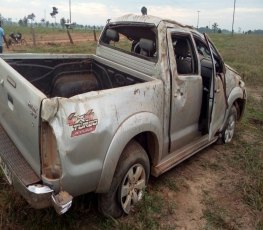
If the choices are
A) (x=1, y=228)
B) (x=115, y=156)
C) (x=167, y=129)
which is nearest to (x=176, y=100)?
(x=167, y=129)

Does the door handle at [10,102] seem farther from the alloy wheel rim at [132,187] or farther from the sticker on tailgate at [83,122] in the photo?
the alloy wheel rim at [132,187]

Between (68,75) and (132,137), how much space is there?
1.85 m

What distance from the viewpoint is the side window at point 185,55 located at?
171 inches

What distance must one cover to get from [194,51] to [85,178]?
7.61ft

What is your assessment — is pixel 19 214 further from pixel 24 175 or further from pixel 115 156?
pixel 115 156

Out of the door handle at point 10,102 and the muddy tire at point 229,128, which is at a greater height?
the door handle at point 10,102

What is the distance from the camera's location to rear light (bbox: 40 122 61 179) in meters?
2.74

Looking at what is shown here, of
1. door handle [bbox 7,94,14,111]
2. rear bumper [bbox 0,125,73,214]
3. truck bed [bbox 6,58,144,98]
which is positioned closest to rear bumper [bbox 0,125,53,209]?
rear bumper [bbox 0,125,73,214]

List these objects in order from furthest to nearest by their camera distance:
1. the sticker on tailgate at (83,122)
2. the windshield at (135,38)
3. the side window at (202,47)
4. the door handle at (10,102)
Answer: the side window at (202,47) < the windshield at (135,38) < the door handle at (10,102) < the sticker on tailgate at (83,122)

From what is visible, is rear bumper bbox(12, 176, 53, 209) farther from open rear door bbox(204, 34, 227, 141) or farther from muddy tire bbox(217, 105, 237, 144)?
muddy tire bbox(217, 105, 237, 144)

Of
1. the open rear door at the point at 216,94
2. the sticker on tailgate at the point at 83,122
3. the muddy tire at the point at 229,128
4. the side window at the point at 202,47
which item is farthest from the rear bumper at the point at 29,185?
the muddy tire at the point at 229,128

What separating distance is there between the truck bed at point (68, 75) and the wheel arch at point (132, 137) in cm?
72

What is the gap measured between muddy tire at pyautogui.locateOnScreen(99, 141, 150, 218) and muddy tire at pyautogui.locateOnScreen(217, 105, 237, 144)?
2.38 metres

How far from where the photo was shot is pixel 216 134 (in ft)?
18.0
